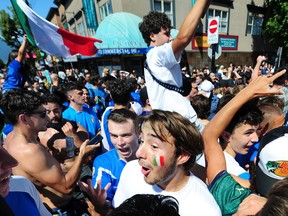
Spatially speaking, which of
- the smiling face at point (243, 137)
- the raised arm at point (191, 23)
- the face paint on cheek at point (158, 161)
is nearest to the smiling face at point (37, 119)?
the face paint on cheek at point (158, 161)

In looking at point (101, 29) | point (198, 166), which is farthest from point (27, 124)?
point (101, 29)

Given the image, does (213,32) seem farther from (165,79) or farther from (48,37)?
(165,79)

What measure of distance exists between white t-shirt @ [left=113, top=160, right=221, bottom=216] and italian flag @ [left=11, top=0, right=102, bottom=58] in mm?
3058

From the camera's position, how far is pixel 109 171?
6.78ft

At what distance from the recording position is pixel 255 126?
162 centimetres

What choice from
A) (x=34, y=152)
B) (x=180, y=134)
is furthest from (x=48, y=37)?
(x=180, y=134)

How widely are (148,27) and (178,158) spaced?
1.20 meters

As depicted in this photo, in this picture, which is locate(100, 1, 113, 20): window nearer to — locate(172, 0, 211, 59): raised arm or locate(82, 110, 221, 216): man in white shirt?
locate(172, 0, 211, 59): raised arm

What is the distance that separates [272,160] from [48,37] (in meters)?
4.35

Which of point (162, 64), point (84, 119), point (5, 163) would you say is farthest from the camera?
point (84, 119)

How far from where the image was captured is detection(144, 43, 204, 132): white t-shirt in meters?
1.65

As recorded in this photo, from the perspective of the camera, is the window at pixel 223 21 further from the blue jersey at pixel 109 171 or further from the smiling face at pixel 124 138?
the blue jersey at pixel 109 171

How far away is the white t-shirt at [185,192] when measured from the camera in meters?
1.14

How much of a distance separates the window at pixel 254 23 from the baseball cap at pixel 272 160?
21338mm
